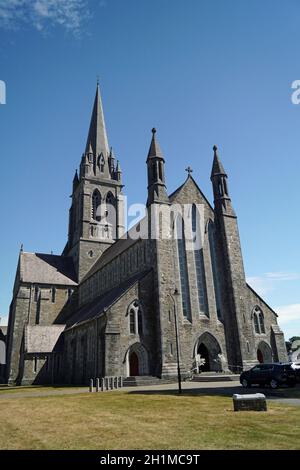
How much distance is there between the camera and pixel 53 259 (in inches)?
2089

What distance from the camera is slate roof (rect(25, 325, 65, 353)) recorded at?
1551 inches

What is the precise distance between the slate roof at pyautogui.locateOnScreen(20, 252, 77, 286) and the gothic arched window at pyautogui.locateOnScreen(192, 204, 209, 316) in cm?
2267

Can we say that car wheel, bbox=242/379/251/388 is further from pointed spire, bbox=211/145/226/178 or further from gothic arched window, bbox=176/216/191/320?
pointed spire, bbox=211/145/226/178

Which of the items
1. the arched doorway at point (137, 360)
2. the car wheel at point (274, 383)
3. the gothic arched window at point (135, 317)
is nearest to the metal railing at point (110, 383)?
the arched doorway at point (137, 360)

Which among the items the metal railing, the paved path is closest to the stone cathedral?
the metal railing

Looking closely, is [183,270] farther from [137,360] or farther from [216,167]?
[216,167]

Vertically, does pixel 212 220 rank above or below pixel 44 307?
above

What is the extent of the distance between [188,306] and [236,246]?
8.39 metres

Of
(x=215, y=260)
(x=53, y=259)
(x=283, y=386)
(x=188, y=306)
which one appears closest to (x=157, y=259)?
(x=188, y=306)

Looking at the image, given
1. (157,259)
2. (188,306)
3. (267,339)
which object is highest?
(157,259)

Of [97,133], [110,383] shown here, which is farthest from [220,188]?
[97,133]

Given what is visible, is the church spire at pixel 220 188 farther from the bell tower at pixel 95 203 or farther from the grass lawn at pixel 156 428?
the grass lawn at pixel 156 428

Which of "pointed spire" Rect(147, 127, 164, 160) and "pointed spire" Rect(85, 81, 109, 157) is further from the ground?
"pointed spire" Rect(85, 81, 109, 157)
